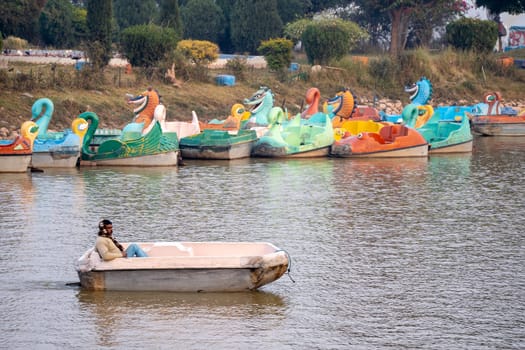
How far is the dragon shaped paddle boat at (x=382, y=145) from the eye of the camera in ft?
100

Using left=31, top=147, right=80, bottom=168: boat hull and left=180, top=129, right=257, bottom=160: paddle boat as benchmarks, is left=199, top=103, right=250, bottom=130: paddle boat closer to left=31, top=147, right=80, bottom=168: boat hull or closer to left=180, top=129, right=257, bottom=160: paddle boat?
left=180, top=129, right=257, bottom=160: paddle boat

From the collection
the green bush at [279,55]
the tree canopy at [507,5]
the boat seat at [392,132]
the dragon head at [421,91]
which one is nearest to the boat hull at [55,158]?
the boat seat at [392,132]

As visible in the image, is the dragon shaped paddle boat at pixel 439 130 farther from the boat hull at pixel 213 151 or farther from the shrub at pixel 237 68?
the shrub at pixel 237 68

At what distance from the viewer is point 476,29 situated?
5347 cm

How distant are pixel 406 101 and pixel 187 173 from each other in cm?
2216

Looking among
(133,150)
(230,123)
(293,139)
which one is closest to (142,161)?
(133,150)

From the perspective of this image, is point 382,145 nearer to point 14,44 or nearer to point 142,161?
point 142,161

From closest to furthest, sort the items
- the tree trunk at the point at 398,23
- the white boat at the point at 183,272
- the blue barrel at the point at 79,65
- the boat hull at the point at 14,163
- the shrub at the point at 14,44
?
the white boat at the point at 183,272 → the boat hull at the point at 14,163 → the blue barrel at the point at 79,65 → the shrub at the point at 14,44 → the tree trunk at the point at 398,23

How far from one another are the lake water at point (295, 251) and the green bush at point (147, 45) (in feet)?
42.0

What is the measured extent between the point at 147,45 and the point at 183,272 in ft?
90.9

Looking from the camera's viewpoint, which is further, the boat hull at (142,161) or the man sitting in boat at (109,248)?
the boat hull at (142,161)

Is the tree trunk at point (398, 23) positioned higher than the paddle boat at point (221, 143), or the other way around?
the tree trunk at point (398, 23)

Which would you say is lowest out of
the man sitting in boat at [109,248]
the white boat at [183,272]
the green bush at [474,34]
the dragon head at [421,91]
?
the white boat at [183,272]

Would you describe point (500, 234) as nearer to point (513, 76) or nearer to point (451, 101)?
point (451, 101)
